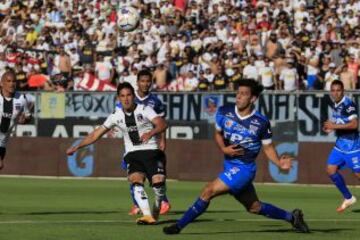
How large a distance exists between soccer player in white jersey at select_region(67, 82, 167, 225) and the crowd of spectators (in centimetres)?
1481

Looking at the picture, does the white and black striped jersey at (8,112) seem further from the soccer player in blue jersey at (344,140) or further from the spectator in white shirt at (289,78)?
the spectator in white shirt at (289,78)

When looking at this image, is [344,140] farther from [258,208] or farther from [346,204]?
[258,208]

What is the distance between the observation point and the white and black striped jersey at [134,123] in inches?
631

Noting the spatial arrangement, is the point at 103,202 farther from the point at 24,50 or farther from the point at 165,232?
the point at 24,50

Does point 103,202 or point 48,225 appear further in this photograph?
point 103,202

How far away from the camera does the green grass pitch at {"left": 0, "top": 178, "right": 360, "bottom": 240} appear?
14.4 m

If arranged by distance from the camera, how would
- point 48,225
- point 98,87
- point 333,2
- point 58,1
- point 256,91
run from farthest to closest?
point 58,1, point 333,2, point 98,87, point 48,225, point 256,91

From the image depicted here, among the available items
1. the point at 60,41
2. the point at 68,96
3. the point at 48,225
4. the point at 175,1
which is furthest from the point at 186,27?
the point at 48,225

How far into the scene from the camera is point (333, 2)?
3594 cm

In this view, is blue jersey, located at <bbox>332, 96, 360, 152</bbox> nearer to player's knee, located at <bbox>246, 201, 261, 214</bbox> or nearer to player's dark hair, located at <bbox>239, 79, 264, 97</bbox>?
player's knee, located at <bbox>246, 201, 261, 214</bbox>

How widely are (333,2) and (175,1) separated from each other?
591cm

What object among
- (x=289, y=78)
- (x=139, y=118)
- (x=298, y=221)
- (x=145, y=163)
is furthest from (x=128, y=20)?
(x=298, y=221)

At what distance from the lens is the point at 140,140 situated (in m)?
16.1

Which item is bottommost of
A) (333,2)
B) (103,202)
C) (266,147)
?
(103,202)
